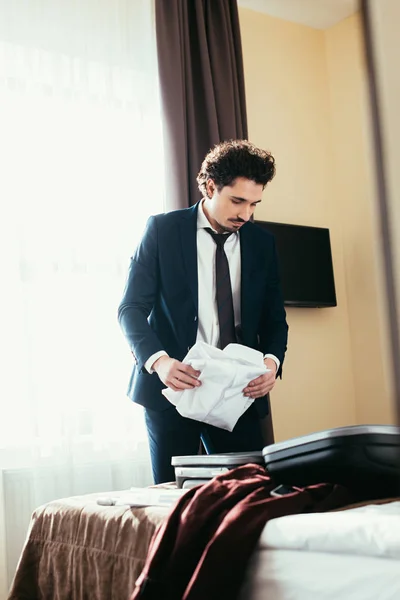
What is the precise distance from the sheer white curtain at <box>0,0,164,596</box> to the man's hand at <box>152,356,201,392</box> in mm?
969

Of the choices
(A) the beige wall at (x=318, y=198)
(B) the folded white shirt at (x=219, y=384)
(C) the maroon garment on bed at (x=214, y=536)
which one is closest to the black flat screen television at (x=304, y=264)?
(A) the beige wall at (x=318, y=198)

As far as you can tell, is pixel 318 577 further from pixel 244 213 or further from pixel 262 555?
pixel 244 213

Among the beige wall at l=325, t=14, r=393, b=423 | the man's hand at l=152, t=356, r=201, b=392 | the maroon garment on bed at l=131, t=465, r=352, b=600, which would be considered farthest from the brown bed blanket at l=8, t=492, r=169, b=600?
the beige wall at l=325, t=14, r=393, b=423

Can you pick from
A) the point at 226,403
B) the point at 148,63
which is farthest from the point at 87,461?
the point at 148,63

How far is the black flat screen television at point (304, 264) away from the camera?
352 centimetres

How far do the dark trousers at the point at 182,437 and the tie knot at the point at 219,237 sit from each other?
529mm

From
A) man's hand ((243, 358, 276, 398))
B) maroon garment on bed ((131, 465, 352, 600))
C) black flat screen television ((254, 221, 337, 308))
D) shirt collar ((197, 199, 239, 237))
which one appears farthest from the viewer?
black flat screen television ((254, 221, 337, 308))

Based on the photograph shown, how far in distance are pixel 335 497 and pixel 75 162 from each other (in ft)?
7.08

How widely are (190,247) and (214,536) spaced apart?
1334 mm

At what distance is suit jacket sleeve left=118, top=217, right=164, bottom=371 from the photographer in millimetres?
2041

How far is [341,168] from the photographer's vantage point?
3.84 metres

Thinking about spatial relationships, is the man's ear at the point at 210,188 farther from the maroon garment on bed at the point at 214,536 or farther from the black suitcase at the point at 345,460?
the maroon garment on bed at the point at 214,536

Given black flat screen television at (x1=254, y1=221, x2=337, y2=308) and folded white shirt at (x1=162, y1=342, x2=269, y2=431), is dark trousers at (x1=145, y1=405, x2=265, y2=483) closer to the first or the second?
folded white shirt at (x1=162, y1=342, x2=269, y2=431)

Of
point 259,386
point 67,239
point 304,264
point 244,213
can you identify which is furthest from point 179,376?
point 304,264
